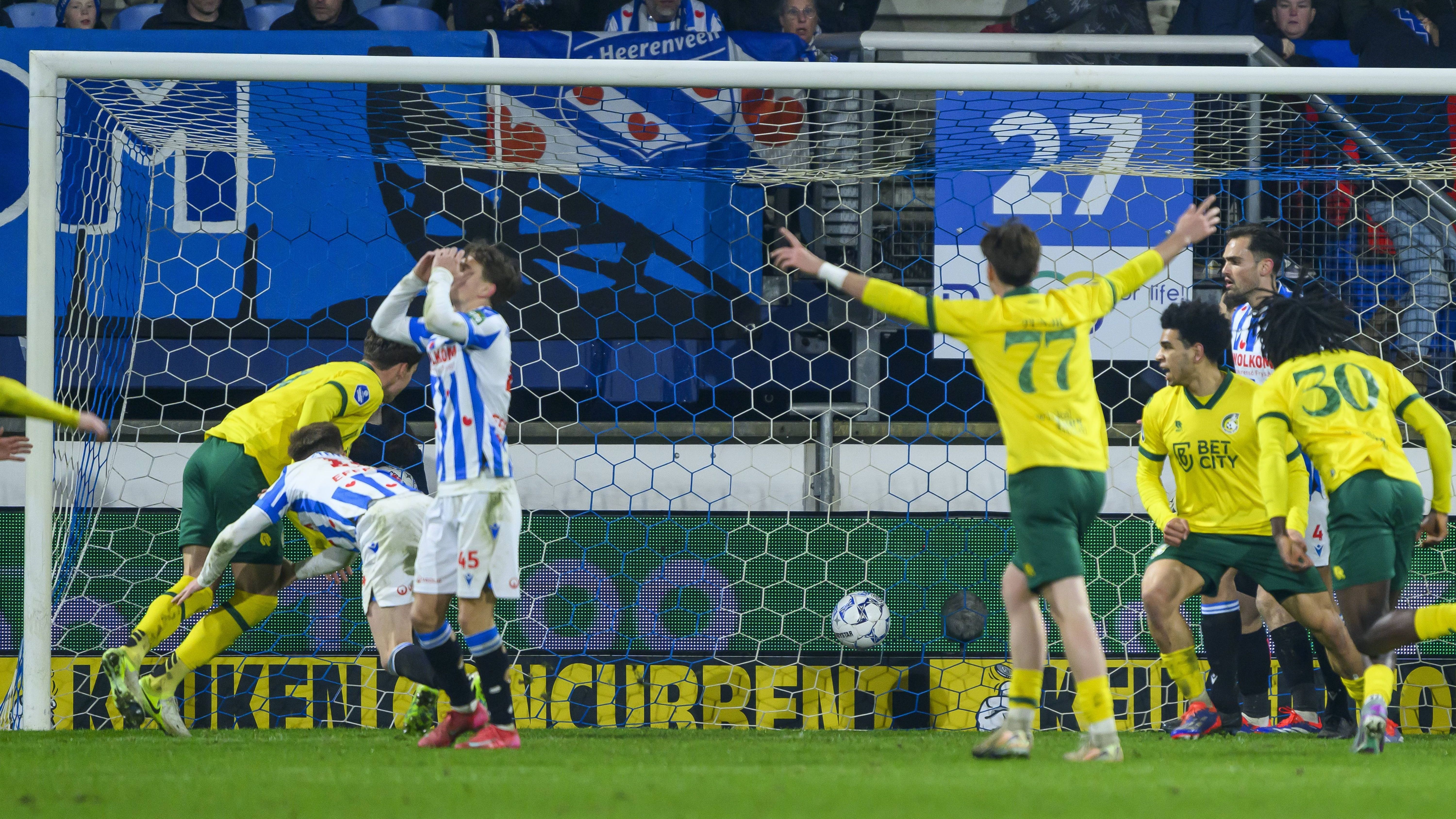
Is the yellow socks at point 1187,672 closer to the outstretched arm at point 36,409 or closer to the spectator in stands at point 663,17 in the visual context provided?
the outstretched arm at point 36,409

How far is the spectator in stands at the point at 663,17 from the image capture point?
8.46 metres

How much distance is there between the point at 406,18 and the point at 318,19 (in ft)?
2.00

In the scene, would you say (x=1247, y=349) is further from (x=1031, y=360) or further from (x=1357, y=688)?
(x=1031, y=360)

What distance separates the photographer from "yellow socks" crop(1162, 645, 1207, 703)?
16.5 ft

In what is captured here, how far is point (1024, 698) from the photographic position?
3.93 meters

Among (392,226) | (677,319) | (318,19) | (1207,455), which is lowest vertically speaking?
(1207,455)

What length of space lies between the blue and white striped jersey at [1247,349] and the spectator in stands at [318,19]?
5.02 m

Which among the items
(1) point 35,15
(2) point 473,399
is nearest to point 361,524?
(2) point 473,399

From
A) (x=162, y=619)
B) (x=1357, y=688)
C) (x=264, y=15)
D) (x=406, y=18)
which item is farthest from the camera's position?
(x=264, y=15)

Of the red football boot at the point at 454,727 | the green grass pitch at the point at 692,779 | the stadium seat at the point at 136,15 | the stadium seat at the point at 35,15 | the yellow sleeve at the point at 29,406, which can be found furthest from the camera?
the stadium seat at the point at 35,15

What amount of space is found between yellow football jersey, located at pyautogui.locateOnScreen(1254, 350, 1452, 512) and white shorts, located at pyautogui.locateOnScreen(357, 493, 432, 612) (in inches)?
113

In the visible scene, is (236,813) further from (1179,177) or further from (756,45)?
(756,45)

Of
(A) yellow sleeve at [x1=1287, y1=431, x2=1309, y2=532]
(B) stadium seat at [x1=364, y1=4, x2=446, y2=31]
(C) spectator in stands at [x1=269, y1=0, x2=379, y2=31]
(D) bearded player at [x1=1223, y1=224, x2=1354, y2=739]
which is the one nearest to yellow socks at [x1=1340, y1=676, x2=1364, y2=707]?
(D) bearded player at [x1=1223, y1=224, x2=1354, y2=739]

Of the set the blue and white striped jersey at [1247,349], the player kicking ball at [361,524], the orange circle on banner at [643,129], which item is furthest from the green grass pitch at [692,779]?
the orange circle on banner at [643,129]
